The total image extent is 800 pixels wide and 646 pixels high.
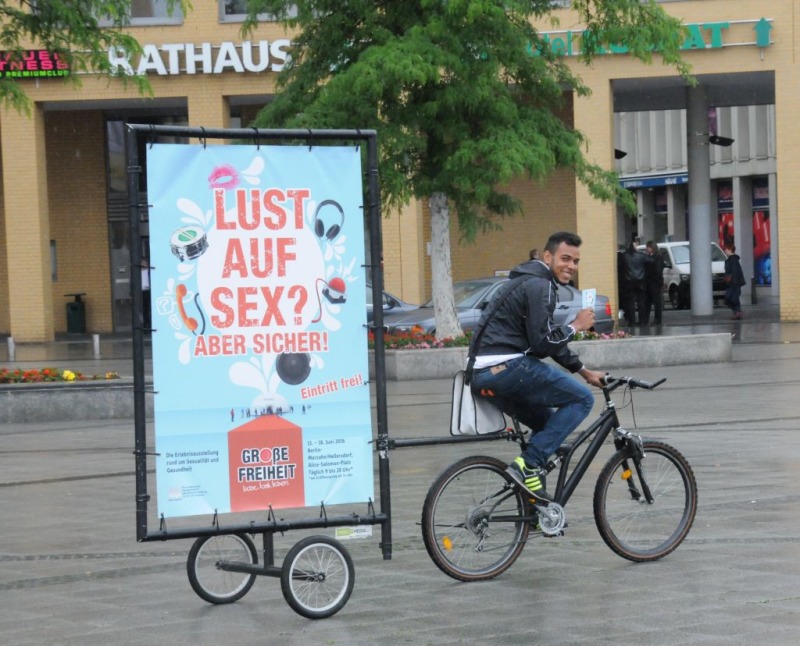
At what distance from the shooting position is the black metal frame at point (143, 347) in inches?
261

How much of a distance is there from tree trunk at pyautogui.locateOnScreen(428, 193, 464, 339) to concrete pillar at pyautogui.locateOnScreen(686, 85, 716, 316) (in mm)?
14089

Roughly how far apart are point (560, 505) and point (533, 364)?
0.74m

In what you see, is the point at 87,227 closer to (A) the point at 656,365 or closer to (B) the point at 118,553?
(A) the point at 656,365

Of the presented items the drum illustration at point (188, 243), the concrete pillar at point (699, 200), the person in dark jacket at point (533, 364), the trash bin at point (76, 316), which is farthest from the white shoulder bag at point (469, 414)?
the trash bin at point (76, 316)

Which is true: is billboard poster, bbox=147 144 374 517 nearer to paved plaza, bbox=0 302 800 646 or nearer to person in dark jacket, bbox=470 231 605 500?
paved plaza, bbox=0 302 800 646

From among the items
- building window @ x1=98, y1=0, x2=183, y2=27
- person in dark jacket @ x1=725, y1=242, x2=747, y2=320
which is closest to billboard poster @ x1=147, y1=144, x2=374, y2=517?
building window @ x1=98, y1=0, x2=183, y2=27

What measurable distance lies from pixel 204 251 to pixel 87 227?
32.7 meters

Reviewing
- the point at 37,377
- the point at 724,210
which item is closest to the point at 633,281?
the point at 37,377

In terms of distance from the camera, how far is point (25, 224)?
3356 centimetres

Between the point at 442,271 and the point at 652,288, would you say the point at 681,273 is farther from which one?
the point at 442,271

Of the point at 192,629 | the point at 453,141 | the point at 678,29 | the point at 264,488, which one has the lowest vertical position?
the point at 192,629

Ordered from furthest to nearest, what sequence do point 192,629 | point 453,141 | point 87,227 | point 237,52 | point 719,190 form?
point 719,190 → point 87,227 → point 237,52 → point 453,141 → point 192,629

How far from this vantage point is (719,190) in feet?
200

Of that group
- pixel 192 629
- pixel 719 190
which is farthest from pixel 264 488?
pixel 719 190
